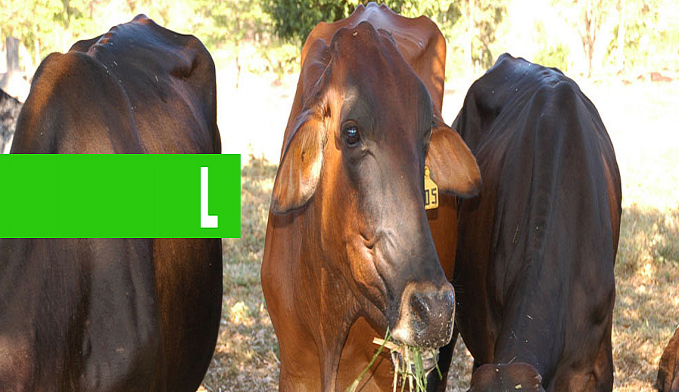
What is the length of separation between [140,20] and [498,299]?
2.78 m

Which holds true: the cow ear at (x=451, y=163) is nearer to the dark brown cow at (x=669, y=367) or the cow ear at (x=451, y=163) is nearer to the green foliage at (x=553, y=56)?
the dark brown cow at (x=669, y=367)

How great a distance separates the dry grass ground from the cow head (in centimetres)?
302

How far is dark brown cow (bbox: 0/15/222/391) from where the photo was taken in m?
2.88

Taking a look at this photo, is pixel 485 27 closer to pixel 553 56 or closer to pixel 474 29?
pixel 474 29

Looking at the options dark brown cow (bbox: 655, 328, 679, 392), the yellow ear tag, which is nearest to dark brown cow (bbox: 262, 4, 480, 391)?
the yellow ear tag

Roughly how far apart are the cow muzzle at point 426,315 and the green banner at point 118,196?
124 centimetres

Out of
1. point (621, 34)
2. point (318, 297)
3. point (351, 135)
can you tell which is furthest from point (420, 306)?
point (621, 34)

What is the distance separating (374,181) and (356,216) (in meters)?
0.15

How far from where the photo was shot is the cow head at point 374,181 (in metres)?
2.67

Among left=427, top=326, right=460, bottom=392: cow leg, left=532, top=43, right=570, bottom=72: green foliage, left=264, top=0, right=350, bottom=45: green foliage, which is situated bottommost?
left=427, top=326, right=460, bottom=392: cow leg

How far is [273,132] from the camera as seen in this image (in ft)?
60.9

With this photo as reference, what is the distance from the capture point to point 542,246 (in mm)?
3578

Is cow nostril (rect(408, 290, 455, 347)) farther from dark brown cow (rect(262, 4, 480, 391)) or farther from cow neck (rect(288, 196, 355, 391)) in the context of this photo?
cow neck (rect(288, 196, 355, 391))

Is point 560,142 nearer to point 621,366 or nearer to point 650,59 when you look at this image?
point 621,366
